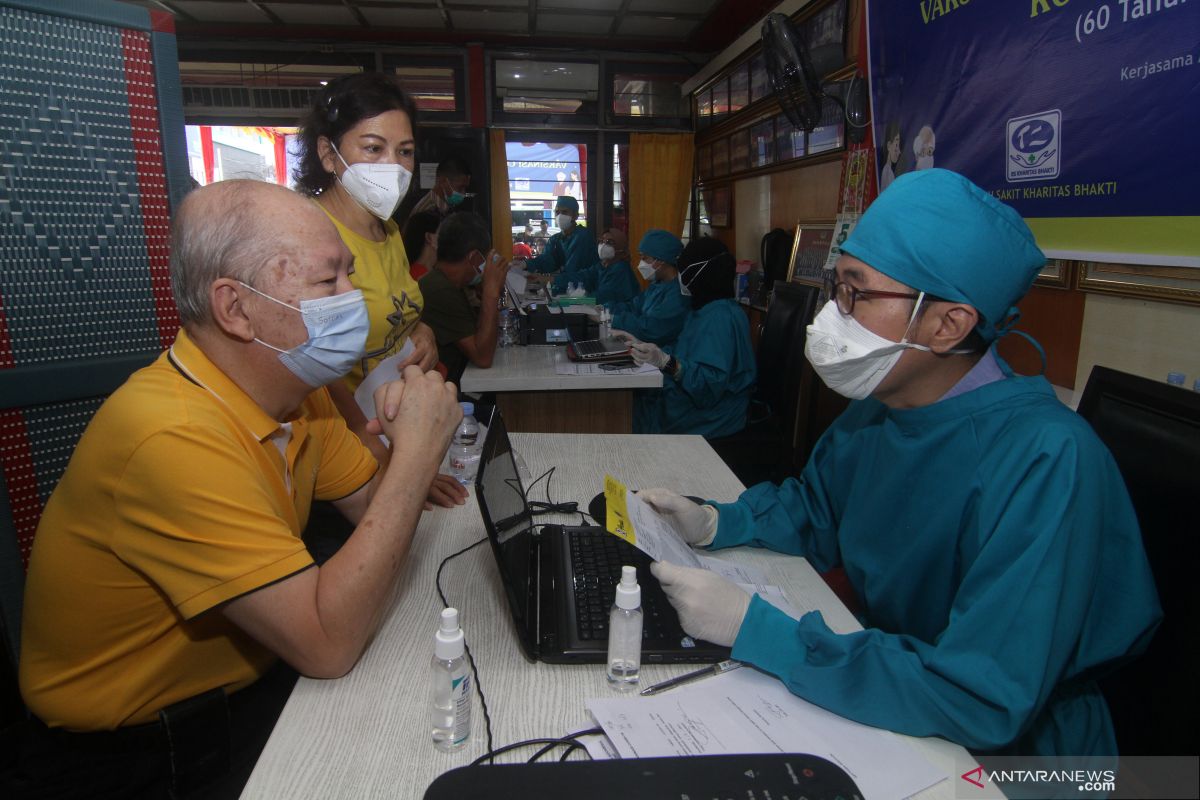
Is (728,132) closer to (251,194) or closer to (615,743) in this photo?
(251,194)

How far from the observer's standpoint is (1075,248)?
181 cm

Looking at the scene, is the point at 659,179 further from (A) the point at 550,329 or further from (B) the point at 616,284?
(A) the point at 550,329

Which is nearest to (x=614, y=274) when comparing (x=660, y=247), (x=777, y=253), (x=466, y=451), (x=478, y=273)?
(x=777, y=253)

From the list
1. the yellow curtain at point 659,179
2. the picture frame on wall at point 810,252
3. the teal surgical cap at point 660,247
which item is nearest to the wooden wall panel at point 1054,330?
the picture frame on wall at point 810,252

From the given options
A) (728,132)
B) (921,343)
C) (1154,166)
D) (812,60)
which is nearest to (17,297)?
(921,343)

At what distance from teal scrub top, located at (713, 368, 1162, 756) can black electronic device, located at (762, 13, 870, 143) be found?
237cm

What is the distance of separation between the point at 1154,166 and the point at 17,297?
7.70ft

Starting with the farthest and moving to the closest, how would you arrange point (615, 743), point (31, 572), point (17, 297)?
point (17, 297)
point (31, 572)
point (615, 743)

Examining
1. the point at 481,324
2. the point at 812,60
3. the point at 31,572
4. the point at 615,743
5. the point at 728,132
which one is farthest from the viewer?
the point at 728,132

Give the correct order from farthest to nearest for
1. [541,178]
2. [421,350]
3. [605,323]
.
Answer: [541,178] → [605,323] → [421,350]

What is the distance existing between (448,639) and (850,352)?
2.45 feet

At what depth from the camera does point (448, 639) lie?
73 centimetres

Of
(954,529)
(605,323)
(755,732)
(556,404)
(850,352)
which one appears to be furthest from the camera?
(605,323)

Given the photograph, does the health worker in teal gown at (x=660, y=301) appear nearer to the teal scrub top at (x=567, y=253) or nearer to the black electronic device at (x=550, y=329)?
the black electronic device at (x=550, y=329)
